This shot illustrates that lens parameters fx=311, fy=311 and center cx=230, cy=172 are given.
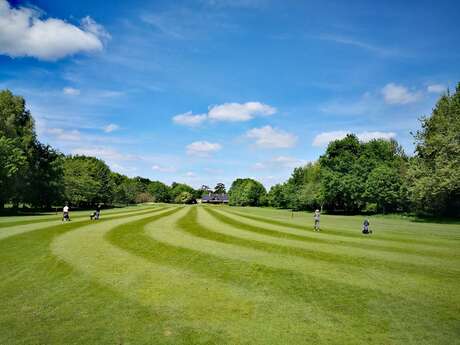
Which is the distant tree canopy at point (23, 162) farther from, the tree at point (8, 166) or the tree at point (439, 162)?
the tree at point (439, 162)

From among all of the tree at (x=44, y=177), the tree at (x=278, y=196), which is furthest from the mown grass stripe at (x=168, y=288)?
the tree at (x=278, y=196)

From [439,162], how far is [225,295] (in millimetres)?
56560

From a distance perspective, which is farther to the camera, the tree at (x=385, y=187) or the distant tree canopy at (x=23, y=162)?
the tree at (x=385, y=187)

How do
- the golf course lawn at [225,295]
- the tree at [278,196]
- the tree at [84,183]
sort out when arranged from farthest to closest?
the tree at [278,196] → the tree at [84,183] → the golf course lawn at [225,295]

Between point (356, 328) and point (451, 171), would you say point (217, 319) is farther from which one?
point (451, 171)

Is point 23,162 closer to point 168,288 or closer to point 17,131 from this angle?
point 17,131

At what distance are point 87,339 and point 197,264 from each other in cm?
807

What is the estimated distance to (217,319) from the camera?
9969mm

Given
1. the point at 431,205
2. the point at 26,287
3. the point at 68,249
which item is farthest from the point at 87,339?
the point at 431,205

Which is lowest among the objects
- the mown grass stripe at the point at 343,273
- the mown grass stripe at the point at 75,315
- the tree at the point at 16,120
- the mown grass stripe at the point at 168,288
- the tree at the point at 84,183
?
the mown grass stripe at the point at 75,315

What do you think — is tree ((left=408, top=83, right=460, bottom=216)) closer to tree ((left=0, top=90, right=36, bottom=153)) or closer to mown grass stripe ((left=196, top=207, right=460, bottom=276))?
mown grass stripe ((left=196, top=207, right=460, bottom=276))

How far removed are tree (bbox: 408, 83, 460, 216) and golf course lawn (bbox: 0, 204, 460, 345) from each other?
3910cm

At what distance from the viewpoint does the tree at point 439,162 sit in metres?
52.4

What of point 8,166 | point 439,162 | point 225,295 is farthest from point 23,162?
point 439,162
